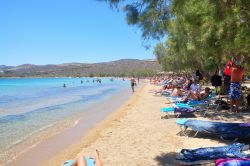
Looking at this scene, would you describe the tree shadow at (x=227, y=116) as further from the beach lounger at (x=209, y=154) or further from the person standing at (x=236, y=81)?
the beach lounger at (x=209, y=154)

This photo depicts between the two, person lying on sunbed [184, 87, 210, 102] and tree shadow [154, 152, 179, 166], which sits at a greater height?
person lying on sunbed [184, 87, 210, 102]

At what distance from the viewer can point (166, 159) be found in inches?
291

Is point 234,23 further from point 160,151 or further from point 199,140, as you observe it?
point 160,151

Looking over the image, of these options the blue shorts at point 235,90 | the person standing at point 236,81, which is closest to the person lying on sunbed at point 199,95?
the person standing at point 236,81

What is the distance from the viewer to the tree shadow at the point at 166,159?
704cm

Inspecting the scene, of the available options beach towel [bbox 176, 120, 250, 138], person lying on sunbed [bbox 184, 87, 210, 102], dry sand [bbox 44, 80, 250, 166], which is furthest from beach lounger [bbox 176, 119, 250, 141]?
person lying on sunbed [bbox 184, 87, 210, 102]

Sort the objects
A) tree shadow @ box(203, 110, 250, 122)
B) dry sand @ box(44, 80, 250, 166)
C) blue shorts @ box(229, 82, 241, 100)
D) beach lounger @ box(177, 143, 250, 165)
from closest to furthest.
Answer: beach lounger @ box(177, 143, 250, 165) < dry sand @ box(44, 80, 250, 166) < tree shadow @ box(203, 110, 250, 122) < blue shorts @ box(229, 82, 241, 100)

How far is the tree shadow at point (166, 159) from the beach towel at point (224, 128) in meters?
1.43

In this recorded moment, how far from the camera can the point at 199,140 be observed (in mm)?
8758

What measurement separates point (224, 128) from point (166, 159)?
75.5 inches

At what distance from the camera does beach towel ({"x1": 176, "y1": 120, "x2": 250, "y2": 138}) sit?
26.5ft

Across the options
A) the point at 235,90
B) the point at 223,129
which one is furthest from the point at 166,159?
the point at 235,90

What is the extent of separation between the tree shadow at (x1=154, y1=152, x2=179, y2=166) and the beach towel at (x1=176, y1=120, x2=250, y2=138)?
1.43 meters

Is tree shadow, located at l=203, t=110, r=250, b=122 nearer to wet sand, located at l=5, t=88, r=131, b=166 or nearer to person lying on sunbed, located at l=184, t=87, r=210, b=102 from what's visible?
person lying on sunbed, located at l=184, t=87, r=210, b=102
